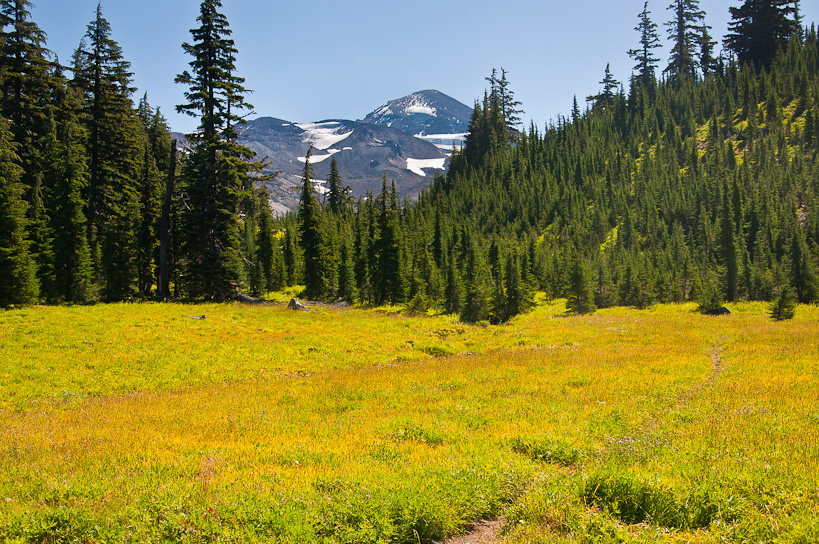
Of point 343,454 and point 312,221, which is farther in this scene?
point 312,221

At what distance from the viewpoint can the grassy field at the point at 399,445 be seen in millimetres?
5465

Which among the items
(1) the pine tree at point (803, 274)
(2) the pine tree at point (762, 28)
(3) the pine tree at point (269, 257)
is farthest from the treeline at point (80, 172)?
(2) the pine tree at point (762, 28)

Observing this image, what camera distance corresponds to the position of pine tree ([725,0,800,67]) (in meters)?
135

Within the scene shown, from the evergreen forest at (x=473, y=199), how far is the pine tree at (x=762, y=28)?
0.48m

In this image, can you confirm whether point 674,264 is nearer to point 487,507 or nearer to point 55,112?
point 487,507

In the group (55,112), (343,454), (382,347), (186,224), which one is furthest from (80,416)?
(55,112)

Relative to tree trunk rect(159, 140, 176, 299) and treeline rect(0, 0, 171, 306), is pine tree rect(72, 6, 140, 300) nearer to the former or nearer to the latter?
treeline rect(0, 0, 171, 306)

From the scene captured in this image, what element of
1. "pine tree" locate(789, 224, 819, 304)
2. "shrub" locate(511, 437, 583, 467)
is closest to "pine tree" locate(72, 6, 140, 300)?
"shrub" locate(511, 437, 583, 467)

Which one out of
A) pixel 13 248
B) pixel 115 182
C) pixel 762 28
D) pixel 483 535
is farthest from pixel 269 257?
pixel 762 28

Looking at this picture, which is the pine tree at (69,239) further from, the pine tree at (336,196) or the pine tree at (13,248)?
the pine tree at (336,196)

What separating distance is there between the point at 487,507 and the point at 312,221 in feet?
198

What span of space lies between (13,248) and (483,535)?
34.6m

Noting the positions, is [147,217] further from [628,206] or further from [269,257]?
[628,206]

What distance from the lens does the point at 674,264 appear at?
79.4 m
